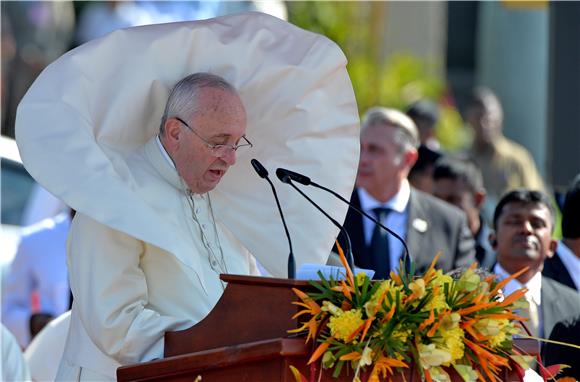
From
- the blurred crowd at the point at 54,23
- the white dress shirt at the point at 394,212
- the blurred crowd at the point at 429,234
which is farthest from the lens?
the blurred crowd at the point at 54,23

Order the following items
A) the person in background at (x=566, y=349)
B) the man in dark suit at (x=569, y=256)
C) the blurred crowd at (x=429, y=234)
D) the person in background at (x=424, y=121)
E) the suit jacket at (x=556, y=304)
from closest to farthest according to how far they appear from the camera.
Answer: the person in background at (x=566, y=349), the suit jacket at (x=556, y=304), the blurred crowd at (x=429, y=234), the man in dark suit at (x=569, y=256), the person in background at (x=424, y=121)

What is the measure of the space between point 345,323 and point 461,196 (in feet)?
16.4

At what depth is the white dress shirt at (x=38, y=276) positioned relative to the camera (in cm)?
766

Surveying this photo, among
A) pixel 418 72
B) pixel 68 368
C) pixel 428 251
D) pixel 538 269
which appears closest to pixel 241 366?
pixel 68 368

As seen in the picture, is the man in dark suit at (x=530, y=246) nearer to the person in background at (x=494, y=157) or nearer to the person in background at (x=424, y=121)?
the person in background at (x=424, y=121)

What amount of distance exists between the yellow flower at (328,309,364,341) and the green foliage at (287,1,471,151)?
1101cm

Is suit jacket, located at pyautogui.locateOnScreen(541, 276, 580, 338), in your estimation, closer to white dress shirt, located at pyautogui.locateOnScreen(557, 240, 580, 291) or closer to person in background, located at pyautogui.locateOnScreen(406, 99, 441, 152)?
white dress shirt, located at pyautogui.locateOnScreen(557, 240, 580, 291)

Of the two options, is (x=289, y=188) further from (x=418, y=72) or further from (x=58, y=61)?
(x=418, y=72)

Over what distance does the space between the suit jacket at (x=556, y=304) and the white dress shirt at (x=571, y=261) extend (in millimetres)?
594

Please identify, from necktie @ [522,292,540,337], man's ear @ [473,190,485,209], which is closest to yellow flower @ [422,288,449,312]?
necktie @ [522,292,540,337]

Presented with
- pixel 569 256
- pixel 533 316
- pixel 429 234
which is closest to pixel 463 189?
pixel 429 234

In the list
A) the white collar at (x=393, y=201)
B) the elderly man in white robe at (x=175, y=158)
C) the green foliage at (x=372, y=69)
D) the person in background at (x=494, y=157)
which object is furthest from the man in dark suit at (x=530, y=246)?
the green foliage at (x=372, y=69)

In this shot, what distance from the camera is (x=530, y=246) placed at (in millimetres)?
6551

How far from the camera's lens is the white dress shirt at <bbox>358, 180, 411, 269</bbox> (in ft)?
24.0
